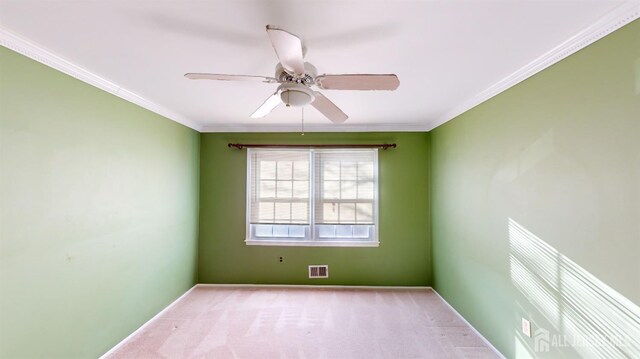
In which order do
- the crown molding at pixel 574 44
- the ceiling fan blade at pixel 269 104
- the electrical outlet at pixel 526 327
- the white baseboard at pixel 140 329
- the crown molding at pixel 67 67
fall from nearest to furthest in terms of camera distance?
the crown molding at pixel 574 44
the crown molding at pixel 67 67
the ceiling fan blade at pixel 269 104
the electrical outlet at pixel 526 327
the white baseboard at pixel 140 329

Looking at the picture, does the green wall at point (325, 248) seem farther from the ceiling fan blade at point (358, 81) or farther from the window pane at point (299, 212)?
the ceiling fan blade at point (358, 81)

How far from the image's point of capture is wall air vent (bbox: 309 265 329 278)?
12.1 ft

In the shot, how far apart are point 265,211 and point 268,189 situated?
13.1 inches

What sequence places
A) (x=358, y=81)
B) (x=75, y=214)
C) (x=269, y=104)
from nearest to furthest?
(x=358, y=81), (x=269, y=104), (x=75, y=214)

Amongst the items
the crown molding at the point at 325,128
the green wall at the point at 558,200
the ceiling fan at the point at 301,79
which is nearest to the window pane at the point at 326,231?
the crown molding at the point at 325,128

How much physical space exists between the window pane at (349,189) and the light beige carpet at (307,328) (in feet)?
4.41

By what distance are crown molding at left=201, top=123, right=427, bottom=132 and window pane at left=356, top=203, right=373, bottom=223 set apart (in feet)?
3.61

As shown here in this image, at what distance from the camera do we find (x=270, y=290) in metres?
3.55

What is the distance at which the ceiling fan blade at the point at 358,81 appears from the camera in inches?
55.3

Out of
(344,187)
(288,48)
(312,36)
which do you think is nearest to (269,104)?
(312,36)

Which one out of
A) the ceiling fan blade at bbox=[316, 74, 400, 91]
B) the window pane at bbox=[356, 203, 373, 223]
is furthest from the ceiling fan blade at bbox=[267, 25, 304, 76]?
the window pane at bbox=[356, 203, 373, 223]

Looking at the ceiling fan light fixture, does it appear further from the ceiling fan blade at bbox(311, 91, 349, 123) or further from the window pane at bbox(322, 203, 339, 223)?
the window pane at bbox(322, 203, 339, 223)

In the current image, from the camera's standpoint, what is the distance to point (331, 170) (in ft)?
12.3

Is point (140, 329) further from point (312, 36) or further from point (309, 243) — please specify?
point (312, 36)
